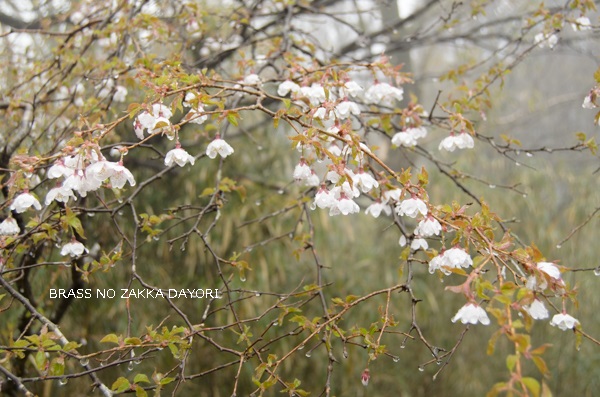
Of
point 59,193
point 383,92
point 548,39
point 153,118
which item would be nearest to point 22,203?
point 59,193

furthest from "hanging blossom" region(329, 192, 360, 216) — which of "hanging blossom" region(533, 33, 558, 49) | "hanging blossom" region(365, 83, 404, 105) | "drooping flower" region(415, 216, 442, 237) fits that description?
"hanging blossom" region(533, 33, 558, 49)

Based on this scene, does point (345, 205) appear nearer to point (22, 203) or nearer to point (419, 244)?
point (419, 244)

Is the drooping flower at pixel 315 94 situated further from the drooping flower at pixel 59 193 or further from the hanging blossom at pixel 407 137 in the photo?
the drooping flower at pixel 59 193

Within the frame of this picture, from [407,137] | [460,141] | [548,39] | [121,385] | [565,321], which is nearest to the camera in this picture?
[565,321]

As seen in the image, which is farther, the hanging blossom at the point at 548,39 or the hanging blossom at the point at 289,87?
the hanging blossom at the point at 548,39

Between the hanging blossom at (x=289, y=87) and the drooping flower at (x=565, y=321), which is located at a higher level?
the hanging blossom at (x=289, y=87)

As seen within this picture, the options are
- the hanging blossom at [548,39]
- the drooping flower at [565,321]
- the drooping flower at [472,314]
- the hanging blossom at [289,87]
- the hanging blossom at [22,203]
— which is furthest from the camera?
the hanging blossom at [548,39]

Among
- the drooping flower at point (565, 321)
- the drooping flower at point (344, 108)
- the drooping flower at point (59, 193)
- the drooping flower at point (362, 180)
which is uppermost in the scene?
the drooping flower at point (59, 193)

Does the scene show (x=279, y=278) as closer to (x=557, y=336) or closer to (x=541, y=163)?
(x=557, y=336)

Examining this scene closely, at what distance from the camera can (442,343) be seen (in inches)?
127

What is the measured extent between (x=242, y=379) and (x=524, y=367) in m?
1.53

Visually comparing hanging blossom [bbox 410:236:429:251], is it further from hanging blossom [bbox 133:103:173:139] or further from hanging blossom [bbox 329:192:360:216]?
hanging blossom [bbox 133:103:173:139]

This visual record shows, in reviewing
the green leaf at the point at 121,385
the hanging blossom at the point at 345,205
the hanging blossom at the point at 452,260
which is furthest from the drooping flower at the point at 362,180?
the green leaf at the point at 121,385

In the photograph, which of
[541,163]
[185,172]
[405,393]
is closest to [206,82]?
[185,172]
